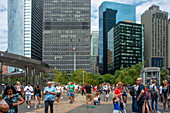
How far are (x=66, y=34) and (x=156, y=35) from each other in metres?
70.8

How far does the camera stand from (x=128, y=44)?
145m

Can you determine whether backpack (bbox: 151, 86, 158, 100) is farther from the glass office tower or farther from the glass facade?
the glass office tower

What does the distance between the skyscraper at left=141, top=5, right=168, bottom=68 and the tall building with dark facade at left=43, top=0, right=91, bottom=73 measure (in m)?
53.8

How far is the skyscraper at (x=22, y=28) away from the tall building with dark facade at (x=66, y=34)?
20609 mm

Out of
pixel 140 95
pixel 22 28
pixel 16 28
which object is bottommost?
pixel 140 95

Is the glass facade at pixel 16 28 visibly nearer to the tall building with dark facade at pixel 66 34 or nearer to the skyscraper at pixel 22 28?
the skyscraper at pixel 22 28

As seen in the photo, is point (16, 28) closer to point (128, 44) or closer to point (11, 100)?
point (128, 44)

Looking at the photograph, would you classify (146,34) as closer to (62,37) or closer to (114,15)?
(114,15)

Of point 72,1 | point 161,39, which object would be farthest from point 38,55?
point 161,39

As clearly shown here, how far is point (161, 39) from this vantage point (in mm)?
169750

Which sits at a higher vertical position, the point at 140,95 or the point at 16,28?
the point at 16,28

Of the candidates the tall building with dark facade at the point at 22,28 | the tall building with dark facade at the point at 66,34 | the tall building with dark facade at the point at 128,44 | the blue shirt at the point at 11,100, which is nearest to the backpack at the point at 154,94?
the blue shirt at the point at 11,100

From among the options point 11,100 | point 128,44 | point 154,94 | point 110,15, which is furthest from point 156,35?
point 11,100

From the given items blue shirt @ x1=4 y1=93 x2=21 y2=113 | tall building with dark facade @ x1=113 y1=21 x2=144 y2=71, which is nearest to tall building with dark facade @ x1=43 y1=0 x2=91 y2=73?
tall building with dark facade @ x1=113 y1=21 x2=144 y2=71
